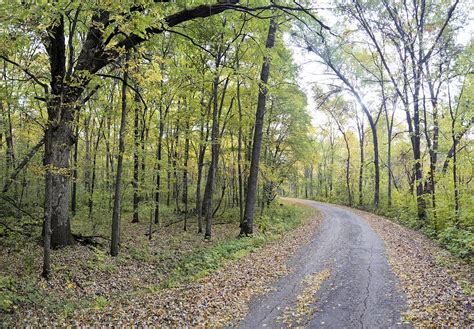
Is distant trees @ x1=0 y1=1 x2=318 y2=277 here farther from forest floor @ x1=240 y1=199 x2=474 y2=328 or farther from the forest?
forest floor @ x1=240 y1=199 x2=474 y2=328

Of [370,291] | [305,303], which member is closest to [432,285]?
[370,291]

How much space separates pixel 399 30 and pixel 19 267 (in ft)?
64.6

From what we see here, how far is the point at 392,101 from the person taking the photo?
84.1ft

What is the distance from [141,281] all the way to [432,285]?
7410 mm

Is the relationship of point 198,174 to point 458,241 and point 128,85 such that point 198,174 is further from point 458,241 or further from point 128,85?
point 458,241

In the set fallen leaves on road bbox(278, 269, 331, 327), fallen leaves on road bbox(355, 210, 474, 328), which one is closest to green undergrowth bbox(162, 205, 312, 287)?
fallen leaves on road bbox(278, 269, 331, 327)

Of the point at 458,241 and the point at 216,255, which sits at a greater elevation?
the point at 458,241

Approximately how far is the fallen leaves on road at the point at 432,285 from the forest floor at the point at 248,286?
2cm

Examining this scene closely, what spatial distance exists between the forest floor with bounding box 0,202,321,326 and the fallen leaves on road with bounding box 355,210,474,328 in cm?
313

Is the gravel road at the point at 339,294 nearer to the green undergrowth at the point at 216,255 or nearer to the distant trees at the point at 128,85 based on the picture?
the green undergrowth at the point at 216,255

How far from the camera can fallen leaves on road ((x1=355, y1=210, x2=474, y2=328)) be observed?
5.34m

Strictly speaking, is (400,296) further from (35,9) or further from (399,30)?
(399,30)

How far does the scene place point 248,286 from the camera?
25.4 feet

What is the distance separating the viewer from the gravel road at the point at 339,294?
18.5ft
